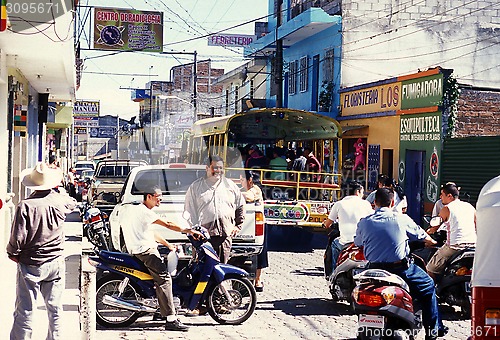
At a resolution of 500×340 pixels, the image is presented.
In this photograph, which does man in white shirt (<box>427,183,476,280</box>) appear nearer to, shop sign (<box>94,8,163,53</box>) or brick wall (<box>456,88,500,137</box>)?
brick wall (<box>456,88,500,137</box>)

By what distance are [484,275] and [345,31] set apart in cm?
2369

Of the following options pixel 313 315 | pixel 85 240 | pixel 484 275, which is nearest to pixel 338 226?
pixel 313 315

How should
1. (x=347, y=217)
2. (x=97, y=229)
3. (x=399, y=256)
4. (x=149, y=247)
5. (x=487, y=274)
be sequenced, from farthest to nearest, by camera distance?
(x=97, y=229) < (x=347, y=217) < (x=149, y=247) < (x=399, y=256) < (x=487, y=274)

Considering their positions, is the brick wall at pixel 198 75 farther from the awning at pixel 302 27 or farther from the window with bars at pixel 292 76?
the awning at pixel 302 27

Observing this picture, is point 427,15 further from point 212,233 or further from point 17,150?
point 212,233

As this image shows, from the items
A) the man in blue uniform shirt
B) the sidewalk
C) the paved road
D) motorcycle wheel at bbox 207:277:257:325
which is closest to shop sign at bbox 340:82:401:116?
the sidewalk

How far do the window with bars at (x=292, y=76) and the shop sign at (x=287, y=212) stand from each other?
1761 centimetres

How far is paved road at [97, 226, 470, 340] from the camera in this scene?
27.8 feet

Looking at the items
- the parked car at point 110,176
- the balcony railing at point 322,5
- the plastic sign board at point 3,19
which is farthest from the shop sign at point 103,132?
the plastic sign board at point 3,19

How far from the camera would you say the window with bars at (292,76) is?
3297cm

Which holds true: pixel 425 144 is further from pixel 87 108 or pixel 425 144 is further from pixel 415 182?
pixel 87 108

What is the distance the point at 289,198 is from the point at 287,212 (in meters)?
0.82

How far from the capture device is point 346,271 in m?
9.37

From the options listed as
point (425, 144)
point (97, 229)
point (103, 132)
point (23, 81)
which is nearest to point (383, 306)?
point (97, 229)
